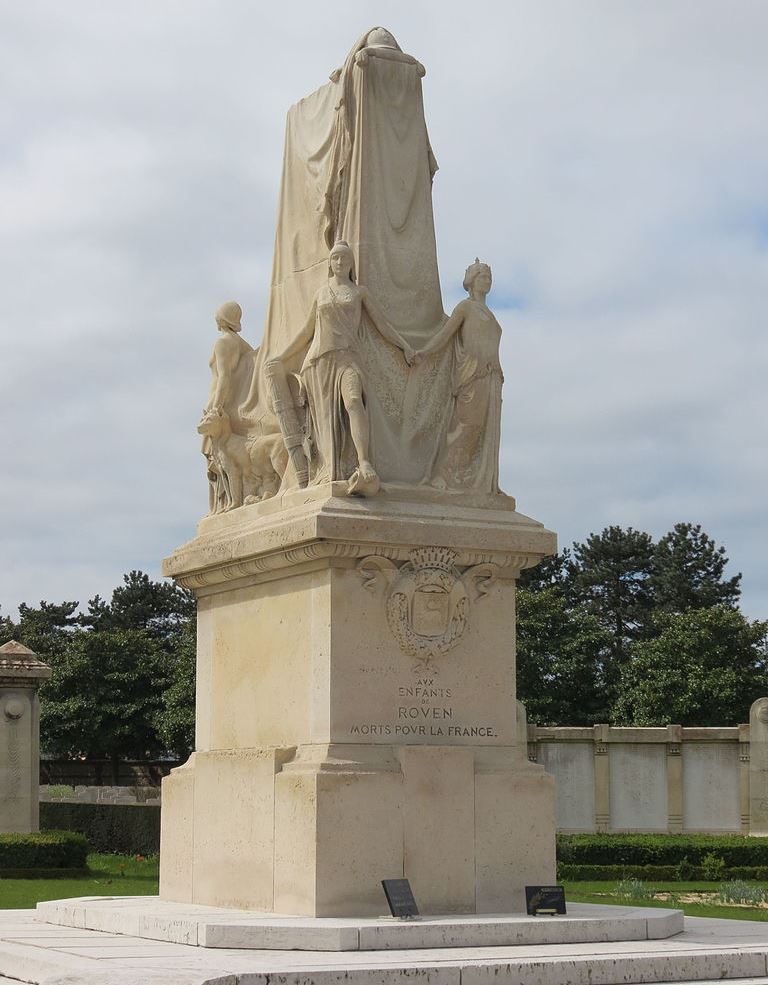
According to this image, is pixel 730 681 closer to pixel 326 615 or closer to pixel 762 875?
pixel 762 875

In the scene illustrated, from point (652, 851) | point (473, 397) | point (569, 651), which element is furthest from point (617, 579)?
point (473, 397)

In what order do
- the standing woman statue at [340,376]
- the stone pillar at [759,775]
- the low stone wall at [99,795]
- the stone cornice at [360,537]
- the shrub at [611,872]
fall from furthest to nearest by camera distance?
1. the low stone wall at [99,795]
2. the stone pillar at [759,775]
3. the shrub at [611,872]
4. the standing woman statue at [340,376]
5. the stone cornice at [360,537]

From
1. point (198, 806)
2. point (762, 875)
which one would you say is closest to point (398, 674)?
point (198, 806)

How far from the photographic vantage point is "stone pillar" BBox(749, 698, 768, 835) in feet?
123

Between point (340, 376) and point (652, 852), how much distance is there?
1955 centimetres

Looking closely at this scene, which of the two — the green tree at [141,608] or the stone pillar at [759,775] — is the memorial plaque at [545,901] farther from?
the green tree at [141,608]

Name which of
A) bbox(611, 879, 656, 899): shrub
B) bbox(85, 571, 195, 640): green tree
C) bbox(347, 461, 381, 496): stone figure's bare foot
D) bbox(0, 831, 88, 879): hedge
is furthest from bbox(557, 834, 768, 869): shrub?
bbox(85, 571, 195, 640): green tree

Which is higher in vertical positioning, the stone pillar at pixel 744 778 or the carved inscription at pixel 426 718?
the carved inscription at pixel 426 718

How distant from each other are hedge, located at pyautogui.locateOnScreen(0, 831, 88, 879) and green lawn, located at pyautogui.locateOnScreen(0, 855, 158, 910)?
44 cm

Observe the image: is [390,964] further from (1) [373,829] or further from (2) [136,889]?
(2) [136,889]

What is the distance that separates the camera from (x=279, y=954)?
10.5 m

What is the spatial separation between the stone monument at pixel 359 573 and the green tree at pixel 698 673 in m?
42.0

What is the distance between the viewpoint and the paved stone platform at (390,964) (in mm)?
9383

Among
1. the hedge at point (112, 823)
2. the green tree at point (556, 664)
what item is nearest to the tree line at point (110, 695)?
the green tree at point (556, 664)
